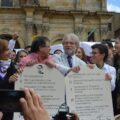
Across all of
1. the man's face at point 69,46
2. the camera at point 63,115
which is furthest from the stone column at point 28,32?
the camera at point 63,115

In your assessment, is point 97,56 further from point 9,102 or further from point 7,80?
point 9,102

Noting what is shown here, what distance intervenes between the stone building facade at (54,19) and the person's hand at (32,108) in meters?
27.5

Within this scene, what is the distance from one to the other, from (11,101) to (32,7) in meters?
28.0

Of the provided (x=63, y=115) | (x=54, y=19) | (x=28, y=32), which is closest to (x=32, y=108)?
(x=63, y=115)

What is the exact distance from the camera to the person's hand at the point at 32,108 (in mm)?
2043

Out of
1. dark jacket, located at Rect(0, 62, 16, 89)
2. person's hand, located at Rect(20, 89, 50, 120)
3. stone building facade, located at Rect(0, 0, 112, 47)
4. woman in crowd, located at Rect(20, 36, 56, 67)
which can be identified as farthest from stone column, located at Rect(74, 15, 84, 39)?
person's hand, located at Rect(20, 89, 50, 120)

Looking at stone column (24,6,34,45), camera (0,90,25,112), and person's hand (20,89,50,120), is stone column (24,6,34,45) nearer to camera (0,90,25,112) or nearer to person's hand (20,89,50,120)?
camera (0,90,25,112)

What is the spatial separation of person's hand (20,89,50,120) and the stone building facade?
2752cm

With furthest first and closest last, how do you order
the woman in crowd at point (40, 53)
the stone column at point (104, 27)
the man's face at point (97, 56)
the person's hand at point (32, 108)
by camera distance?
the stone column at point (104, 27), the man's face at point (97, 56), the woman in crowd at point (40, 53), the person's hand at point (32, 108)

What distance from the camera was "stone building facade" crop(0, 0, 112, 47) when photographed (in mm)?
29984

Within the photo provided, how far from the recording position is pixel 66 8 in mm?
31859

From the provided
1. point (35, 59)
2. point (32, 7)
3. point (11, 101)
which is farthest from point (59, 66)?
point (32, 7)

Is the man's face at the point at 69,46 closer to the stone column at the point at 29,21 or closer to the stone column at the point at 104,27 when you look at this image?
the stone column at the point at 29,21

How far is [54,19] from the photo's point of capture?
103ft
